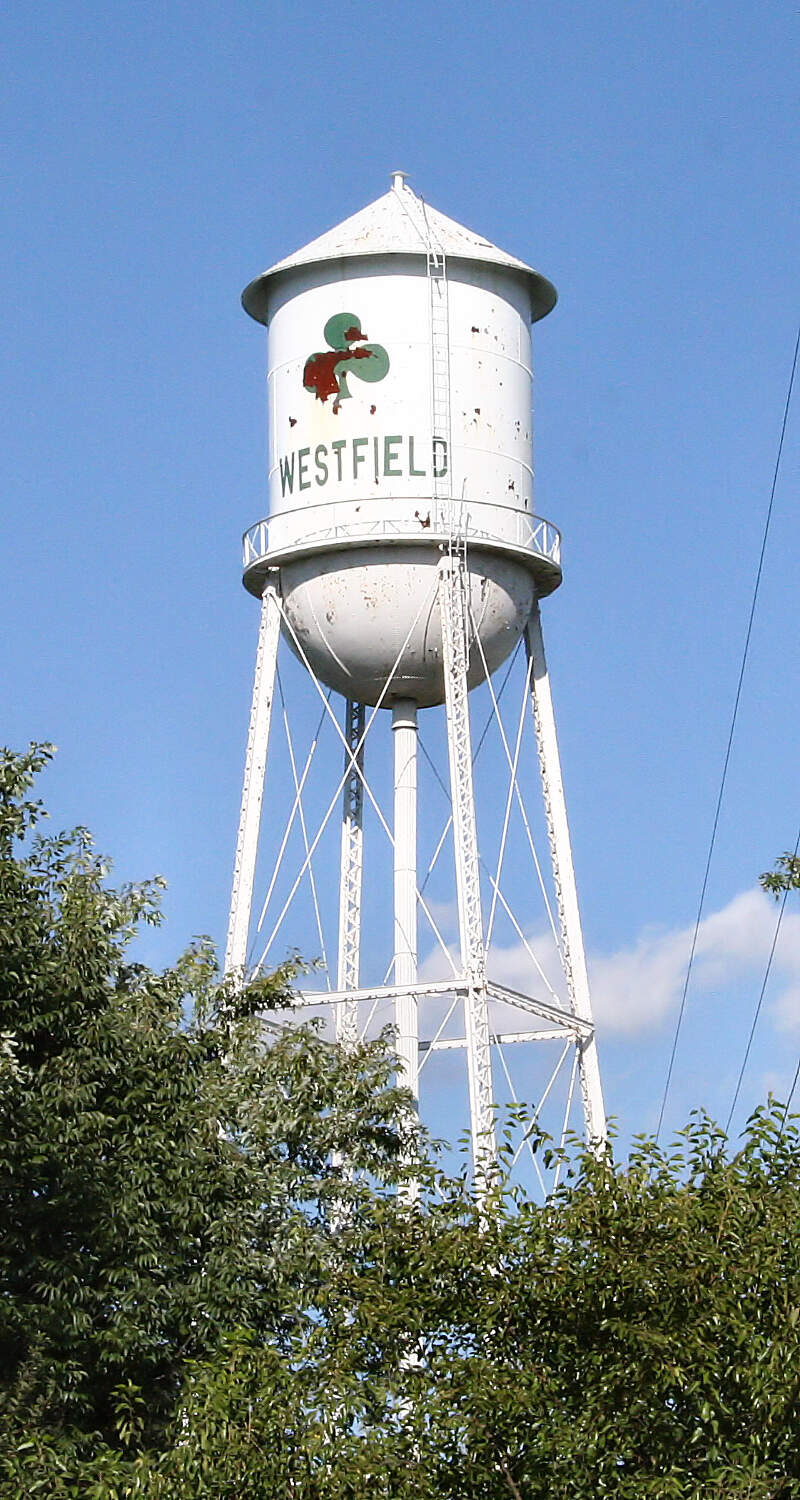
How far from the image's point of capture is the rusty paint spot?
101ft

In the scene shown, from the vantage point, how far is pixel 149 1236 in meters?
20.4

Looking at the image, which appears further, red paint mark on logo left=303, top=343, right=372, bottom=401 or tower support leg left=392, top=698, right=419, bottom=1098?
red paint mark on logo left=303, top=343, right=372, bottom=401

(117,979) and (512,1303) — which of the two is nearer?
(512,1303)

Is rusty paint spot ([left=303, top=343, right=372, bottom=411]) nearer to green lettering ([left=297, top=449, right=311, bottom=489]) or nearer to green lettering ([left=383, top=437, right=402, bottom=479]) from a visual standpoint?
green lettering ([left=297, top=449, right=311, bottom=489])

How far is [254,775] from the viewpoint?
31.0m

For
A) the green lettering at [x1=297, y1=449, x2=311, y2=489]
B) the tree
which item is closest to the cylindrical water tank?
the green lettering at [x1=297, y1=449, x2=311, y2=489]

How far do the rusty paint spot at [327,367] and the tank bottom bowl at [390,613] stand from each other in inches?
71.6

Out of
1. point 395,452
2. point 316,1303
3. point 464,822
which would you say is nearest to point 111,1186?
point 316,1303

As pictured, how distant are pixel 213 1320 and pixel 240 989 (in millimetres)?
5169

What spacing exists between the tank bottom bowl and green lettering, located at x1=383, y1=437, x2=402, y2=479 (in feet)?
2.63

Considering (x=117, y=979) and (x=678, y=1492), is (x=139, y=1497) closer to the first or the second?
(x=678, y=1492)

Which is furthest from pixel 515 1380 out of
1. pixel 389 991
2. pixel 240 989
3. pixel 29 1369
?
pixel 389 991

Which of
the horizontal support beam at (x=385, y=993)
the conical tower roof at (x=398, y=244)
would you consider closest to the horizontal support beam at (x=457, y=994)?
the horizontal support beam at (x=385, y=993)

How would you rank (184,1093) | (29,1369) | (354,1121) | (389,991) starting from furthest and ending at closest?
(389,991) → (354,1121) → (184,1093) → (29,1369)
